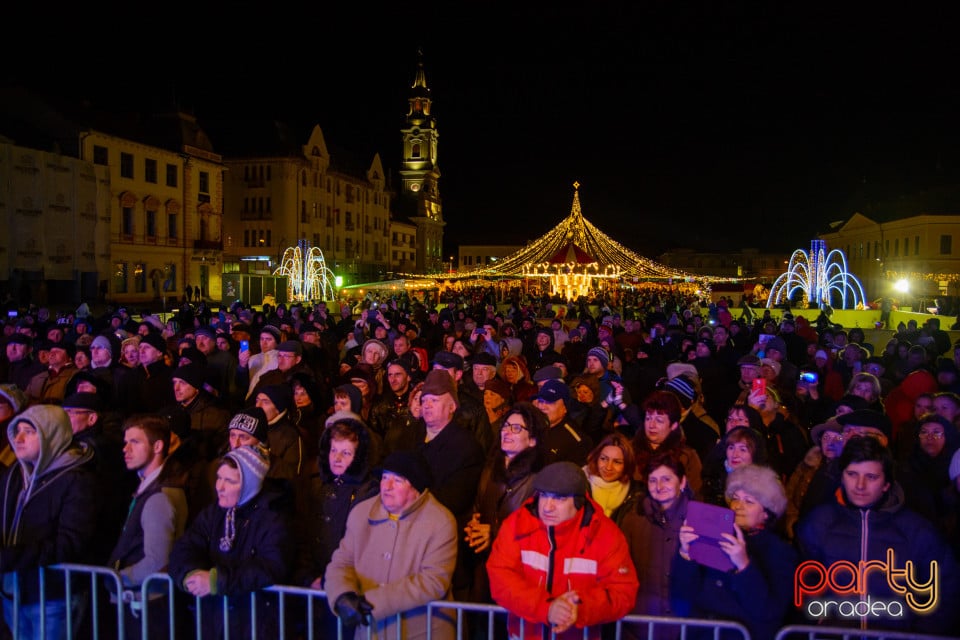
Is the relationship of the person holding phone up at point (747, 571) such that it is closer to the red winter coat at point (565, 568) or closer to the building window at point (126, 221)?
the red winter coat at point (565, 568)

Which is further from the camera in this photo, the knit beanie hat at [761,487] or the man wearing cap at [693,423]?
the man wearing cap at [693,423]

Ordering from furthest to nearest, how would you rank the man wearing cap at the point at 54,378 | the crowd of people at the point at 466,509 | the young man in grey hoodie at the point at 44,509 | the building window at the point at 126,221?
the building window at the point at 126,221, the man wearing cap at the point at 54,378, the young man in grey hoodie at the point at 44,509, the crowd of people at the point at 466,509

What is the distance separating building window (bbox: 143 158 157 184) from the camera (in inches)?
1694

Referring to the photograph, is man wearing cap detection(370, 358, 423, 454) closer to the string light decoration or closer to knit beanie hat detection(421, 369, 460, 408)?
knit beanie hat detection(421, 369, 460, 408)

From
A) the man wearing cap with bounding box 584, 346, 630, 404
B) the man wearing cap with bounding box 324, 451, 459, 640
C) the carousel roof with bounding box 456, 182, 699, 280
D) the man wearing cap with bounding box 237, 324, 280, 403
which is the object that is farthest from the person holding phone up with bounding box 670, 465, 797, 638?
the carousel roof with bounding box 456, 182, 699, 280

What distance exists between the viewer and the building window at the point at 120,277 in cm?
4122

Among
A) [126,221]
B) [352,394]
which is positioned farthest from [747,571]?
[126,221]

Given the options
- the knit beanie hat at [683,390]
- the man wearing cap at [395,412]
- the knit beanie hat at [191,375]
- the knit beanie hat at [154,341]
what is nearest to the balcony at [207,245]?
the knit beanie hat at [154,341]

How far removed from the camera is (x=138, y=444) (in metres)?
4.15

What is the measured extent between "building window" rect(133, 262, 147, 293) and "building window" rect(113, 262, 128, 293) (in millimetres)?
640

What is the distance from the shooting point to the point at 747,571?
3.28 metres

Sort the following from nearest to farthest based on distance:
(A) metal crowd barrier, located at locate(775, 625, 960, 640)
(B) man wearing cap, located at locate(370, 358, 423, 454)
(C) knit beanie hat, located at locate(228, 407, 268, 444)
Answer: (A) metal crowd barrier, located at locate(775, 625, 960, 640) → (C) knit beanie hat, located at locate(228, 407, 268, 444) → (B) man wearing cap, located at locate(370, 358, 423, 454)

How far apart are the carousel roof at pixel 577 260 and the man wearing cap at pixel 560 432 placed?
123ft

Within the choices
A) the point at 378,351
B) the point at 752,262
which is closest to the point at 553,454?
the point at 378,351
